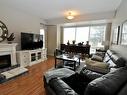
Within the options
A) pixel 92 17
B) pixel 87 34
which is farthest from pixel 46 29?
pixel 92 17

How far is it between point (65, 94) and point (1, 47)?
3.25 metres

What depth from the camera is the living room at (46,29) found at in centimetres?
269

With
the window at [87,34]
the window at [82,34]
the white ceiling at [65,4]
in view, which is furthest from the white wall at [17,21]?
the window at [82,34]

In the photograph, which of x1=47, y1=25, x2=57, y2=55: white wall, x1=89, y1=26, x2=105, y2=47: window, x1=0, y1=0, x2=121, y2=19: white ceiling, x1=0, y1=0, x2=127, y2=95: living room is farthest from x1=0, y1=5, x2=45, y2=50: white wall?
x1=89, y1=26, x2=105, y2=47: window

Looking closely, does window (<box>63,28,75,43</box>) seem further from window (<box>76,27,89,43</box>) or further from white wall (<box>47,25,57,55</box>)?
white wall (<box>47,25,57,55</box>)

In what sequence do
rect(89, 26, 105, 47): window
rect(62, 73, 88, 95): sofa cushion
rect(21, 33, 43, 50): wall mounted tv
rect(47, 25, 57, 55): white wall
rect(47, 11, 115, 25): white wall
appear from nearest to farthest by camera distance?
rect(62, 73, 88, 95): sofa cushion → rect(21, 33, 43, 50): wall mounted tv → rect(47, 11, 115, 25): white wall → rect(89, 26, 105, 47): window → rect(47, 25, 57, 55): white wall

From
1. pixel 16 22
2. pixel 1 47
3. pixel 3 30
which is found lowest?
pixel 1 47

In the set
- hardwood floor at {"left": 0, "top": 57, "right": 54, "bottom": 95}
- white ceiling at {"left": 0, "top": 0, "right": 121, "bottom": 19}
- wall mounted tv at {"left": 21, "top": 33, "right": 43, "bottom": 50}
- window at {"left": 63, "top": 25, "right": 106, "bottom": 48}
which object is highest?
white ceiling at {"left": 0, "top": 0, "right": 121, "bottom": 19}

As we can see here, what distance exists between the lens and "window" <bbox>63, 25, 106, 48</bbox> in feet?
19.4

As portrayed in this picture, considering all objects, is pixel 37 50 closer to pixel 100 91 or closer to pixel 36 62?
pixel 36 62

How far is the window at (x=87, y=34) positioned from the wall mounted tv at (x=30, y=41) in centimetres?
256

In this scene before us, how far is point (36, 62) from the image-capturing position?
4.68 m

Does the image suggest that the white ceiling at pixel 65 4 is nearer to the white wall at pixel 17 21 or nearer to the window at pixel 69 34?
the white wall at pixel 17 21

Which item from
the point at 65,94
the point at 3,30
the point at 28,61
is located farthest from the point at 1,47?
the point at 65,94
